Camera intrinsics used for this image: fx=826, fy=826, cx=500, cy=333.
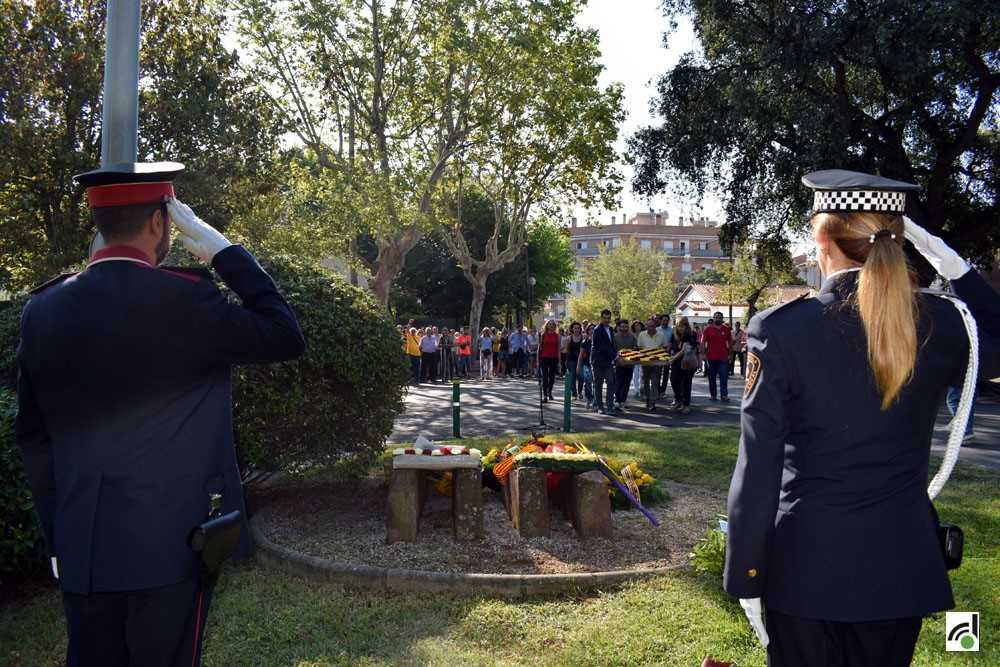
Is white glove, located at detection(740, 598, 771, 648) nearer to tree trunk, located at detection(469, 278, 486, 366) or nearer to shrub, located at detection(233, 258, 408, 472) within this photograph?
shrub, located at detection(233, 258, 408, 472)

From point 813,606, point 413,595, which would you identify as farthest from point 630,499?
point 813,606

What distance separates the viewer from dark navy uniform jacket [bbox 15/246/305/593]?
2369 millimetres

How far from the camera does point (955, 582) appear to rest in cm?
552

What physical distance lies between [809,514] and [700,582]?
3.44 m

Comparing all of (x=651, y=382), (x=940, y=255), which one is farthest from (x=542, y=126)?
(x=940, y=255)

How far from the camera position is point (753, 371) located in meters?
2.39

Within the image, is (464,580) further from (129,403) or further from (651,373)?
(651,373)

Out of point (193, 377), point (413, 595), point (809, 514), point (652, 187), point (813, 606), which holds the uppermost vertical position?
point (652, 187)

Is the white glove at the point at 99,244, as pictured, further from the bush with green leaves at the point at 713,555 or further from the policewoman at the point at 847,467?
the bush with green leaves at the point at 713,555

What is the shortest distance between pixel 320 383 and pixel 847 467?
5.27m

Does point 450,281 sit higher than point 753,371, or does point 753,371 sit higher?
point 450,281

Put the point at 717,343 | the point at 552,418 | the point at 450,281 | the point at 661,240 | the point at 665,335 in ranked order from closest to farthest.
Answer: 1. the point at 552,418
2. the point at 665,335
3. the point at 717,343
4. the point at 450,281
5. the point at 661,240

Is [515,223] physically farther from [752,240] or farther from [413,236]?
[752,240]

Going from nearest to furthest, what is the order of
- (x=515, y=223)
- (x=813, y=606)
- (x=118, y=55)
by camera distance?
(x=813, y=606), (x=118, y=55), (x=515, y=223)
